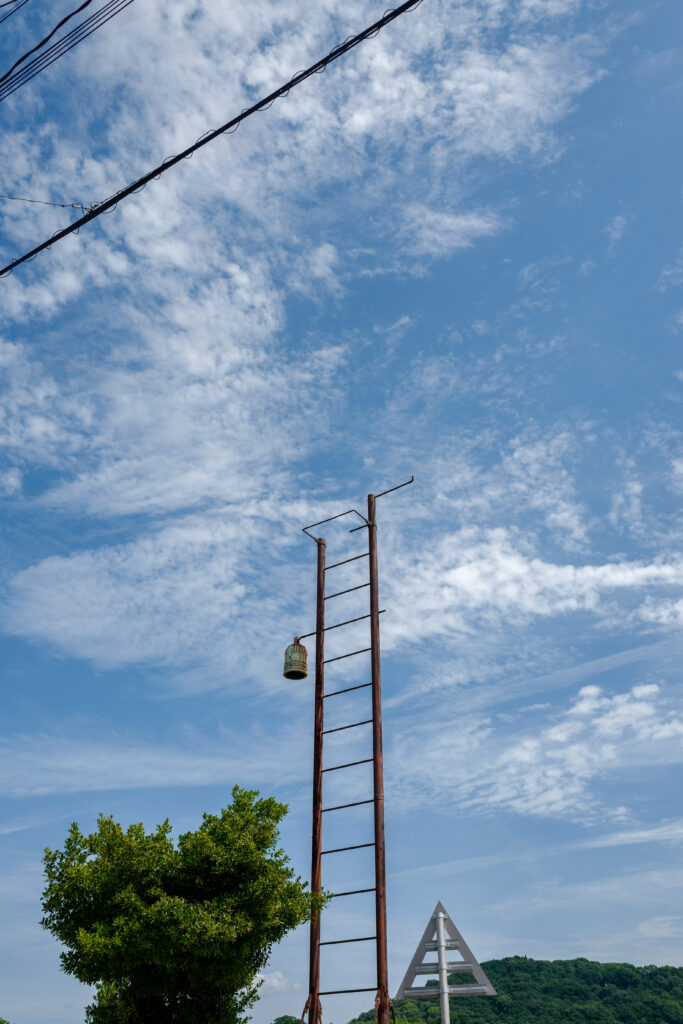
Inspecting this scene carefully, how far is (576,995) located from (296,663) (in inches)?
3404

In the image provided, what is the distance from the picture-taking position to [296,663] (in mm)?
18844

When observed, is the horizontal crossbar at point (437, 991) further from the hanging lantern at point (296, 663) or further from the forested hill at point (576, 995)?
the forested hill at point (576, 995)

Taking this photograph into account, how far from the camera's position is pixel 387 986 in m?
15.1

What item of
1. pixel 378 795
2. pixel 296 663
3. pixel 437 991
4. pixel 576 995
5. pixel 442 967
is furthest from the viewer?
pixel 576 995

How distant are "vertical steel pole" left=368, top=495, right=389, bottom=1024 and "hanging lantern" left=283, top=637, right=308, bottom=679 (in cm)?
168

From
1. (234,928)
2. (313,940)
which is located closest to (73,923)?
(234,928)

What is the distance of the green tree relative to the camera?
59.6 feet

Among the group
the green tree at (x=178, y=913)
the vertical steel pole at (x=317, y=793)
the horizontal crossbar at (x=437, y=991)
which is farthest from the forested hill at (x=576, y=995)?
the horizontal crossbar at (x=437, y=991)

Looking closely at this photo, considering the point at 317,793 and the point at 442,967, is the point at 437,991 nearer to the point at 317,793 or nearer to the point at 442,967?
the point at 442,967

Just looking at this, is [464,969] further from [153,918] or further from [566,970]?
[566,970]

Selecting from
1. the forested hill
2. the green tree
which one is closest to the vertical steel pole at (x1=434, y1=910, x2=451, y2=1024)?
the green tree

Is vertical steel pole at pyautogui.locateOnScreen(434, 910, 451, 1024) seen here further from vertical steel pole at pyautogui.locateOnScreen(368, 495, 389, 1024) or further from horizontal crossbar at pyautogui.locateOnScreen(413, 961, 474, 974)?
vertical steel pole at pyautogui.locateOnScreen(368, 495, 389, 1024)

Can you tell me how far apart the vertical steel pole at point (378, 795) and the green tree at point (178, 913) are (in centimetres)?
274

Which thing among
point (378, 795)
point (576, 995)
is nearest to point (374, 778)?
point (378, 795)
